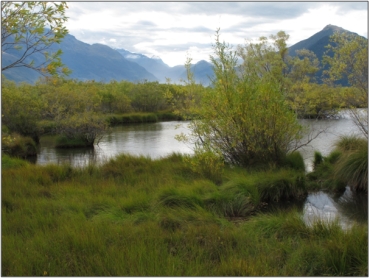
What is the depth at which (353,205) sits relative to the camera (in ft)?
29.4

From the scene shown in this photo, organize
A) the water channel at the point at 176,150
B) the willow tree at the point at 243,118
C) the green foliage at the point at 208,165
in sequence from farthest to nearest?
the willow tree at the point at 243,118
the green foliage at the point at 208,165
the water channel at the point at 176,150

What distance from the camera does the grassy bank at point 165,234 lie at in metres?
4.45

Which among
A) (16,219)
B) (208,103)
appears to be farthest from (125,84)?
(16,219)

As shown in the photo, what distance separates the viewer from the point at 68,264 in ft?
14.8

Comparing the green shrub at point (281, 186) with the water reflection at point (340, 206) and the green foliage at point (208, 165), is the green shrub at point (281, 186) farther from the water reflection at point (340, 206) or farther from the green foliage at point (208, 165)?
the green foliage at point (208, 165)

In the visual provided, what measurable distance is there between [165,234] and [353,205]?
5513 mm

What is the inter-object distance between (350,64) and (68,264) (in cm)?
1072

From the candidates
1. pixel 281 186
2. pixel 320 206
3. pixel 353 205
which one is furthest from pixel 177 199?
pixel 353 205

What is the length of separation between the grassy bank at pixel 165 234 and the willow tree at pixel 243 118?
1850 millimetres

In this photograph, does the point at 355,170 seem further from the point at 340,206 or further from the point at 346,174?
the point at 340,206

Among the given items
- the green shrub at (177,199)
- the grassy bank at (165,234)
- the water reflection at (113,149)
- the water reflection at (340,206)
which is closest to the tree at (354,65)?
the water reflection at (340,206)

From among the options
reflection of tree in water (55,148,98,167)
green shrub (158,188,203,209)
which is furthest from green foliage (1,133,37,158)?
green shrub (158,188,203,209)

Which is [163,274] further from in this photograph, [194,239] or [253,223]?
[253,223]

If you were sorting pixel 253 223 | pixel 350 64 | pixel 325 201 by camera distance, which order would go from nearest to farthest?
pixel 253 223
pixel 325 201
pixel 350 64
